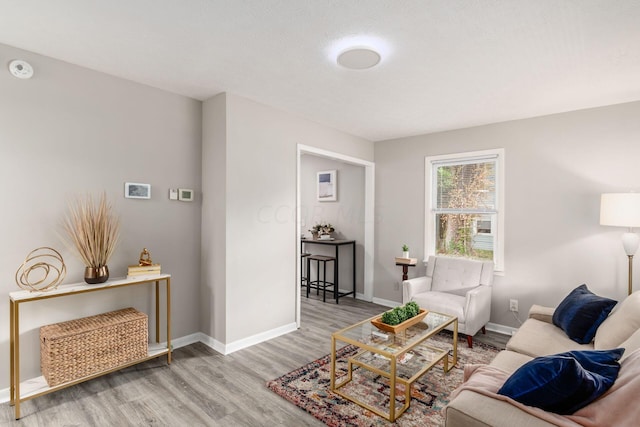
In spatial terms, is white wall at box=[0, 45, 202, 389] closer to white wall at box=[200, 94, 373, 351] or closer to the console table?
the console table

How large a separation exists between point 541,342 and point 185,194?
3.31 metres

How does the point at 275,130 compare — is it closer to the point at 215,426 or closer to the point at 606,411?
the point at 215,426

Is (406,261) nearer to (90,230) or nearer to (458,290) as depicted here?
(458,290)

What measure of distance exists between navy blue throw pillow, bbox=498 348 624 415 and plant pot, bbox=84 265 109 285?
9.03ft

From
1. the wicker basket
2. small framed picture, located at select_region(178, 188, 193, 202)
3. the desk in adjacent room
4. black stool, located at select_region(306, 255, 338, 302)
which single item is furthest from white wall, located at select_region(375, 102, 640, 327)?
the wicker basket

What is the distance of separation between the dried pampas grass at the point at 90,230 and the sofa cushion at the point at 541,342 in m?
3.18

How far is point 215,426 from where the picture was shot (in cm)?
213

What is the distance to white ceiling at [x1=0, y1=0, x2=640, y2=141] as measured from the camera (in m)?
1.85

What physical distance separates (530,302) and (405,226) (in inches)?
68.9

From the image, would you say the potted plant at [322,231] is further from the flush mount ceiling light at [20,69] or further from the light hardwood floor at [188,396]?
the flush mount ceiling light at [20,69]

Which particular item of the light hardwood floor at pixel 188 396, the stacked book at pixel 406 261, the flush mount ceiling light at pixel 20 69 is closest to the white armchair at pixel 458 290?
the stacked book at pixel 406 261

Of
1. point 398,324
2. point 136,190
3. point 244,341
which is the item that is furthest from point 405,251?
point 136,190

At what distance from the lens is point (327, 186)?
5.66m

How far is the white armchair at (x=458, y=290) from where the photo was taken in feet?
11.1
